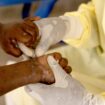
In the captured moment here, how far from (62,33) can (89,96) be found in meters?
0.26

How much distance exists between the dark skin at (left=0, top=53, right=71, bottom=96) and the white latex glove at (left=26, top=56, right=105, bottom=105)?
0.02 meters

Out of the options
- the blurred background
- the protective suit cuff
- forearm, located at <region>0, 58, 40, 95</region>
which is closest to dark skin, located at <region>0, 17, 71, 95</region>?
forearm, located at <region>0, 58, 40, 95</region>

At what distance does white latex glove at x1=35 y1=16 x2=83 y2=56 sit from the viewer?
733mm

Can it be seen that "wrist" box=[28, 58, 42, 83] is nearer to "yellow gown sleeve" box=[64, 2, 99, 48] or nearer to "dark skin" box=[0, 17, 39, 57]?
"dark skin" box=[0, 17, 39, 57]

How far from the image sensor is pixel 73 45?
2.79 ft

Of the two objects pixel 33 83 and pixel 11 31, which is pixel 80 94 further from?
pixel 11 31

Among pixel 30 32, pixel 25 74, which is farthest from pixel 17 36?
pixel 25 74

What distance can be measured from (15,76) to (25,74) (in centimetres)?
3

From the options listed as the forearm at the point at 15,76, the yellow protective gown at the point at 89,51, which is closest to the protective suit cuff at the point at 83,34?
the yellow protective gown at the point at 89,51

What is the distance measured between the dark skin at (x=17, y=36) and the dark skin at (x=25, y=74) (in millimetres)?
76

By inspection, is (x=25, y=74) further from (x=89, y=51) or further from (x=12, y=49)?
(x=89, y=51)

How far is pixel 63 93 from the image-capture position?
584mm

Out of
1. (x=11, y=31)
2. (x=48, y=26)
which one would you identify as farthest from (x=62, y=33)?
(x=11, y=31)

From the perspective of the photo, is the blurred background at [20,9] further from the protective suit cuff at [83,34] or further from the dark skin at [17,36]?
the dark skin at [17,36]
